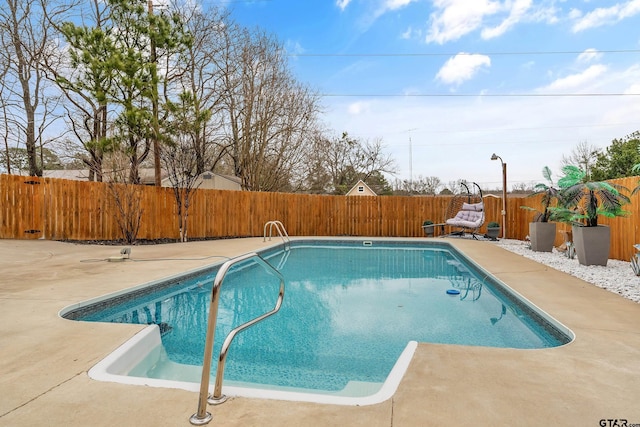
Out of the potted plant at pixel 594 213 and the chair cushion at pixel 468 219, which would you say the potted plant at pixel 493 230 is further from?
the potted plant at pixel 594 213

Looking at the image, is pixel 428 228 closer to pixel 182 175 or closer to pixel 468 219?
pixel 468 219

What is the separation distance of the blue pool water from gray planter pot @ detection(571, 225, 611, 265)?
5.13 ft

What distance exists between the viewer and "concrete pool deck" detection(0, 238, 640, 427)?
154 centimetres

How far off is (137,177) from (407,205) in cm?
791

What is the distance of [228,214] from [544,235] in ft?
26.3

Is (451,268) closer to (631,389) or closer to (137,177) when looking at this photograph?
(631,389)

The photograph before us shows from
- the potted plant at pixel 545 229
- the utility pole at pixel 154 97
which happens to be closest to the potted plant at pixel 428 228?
the potted plant at pixel 545 229

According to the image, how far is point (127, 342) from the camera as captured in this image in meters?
2.40

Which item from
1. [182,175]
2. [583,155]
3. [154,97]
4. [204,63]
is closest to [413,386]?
[182,175]

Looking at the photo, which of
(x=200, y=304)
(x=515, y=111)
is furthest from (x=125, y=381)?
(x=515, y=111)

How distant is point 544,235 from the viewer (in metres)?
7.35

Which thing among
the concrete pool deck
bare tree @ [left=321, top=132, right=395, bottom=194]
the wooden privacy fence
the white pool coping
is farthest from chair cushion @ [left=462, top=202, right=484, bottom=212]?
bare tree @ [left=321, top=132, right=395, bottom=194]

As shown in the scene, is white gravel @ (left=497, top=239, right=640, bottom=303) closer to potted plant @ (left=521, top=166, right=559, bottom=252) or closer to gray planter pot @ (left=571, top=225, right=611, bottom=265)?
gray planter pot @ (left=571, top=225, right=611, bottom=265)

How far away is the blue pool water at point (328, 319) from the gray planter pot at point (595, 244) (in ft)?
5.13
